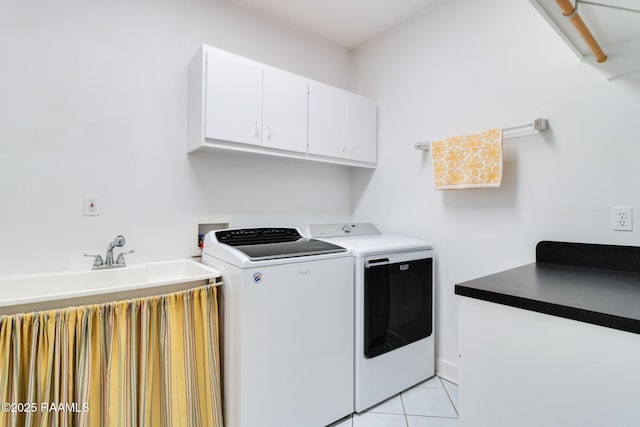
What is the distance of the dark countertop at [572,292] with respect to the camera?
83 centimetres

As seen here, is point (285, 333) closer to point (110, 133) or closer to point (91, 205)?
point (91, 205)

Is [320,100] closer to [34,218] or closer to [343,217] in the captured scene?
[343,217]

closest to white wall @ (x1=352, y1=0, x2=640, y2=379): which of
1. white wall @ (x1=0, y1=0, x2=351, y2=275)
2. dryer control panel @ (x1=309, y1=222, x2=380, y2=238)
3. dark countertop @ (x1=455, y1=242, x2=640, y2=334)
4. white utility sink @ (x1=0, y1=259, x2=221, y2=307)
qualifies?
dryer control panel @ (x1=309, y1=222, x2=380, y2=238)

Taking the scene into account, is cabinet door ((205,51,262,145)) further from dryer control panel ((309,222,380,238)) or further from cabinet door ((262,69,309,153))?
dryer control panel ((309,222,380,238))

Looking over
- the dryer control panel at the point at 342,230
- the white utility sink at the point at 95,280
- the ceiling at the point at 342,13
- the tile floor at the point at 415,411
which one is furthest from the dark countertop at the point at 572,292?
the ceiling at the point at 342,13

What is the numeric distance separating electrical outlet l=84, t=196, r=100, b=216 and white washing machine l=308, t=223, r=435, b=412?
1.32 m

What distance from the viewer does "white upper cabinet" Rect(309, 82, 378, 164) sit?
7.42 ft

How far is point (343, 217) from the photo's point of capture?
290 centimetres

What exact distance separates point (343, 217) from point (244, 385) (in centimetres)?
175

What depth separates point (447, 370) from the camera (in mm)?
2160

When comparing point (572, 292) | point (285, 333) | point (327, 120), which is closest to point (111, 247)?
point (285, 333)

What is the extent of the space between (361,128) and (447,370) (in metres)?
1.96

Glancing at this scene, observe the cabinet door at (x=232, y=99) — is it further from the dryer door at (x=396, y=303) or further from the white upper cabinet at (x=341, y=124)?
the dryer door at (x=396, y=303)

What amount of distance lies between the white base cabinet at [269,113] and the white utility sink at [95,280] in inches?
30.2
